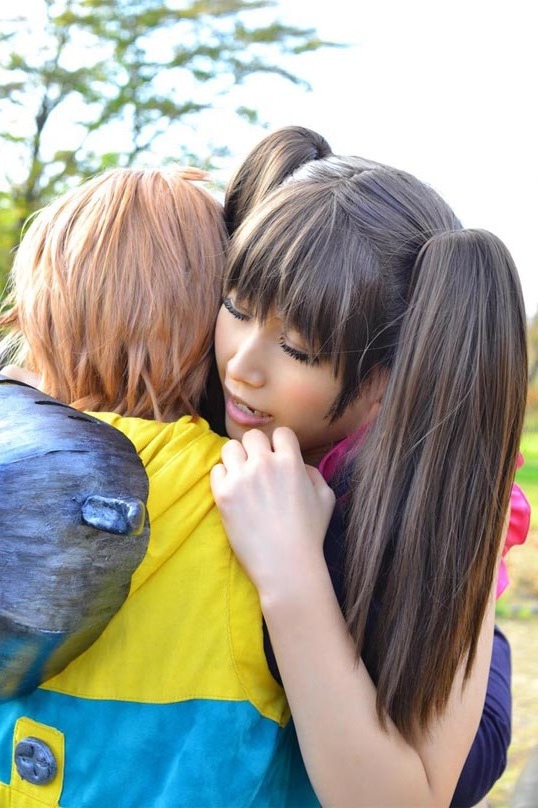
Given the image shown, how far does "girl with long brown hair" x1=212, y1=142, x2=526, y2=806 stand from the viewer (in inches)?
53.9

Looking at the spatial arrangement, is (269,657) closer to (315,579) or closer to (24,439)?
(315,579)

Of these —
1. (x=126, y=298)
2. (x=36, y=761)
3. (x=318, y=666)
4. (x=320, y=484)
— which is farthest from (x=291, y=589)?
(x=126, y=298)

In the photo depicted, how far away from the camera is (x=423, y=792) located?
1.41 m

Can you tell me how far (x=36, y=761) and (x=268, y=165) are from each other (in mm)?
1122

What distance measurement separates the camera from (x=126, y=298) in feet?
5.22

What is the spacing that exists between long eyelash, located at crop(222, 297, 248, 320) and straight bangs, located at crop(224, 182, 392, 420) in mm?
22

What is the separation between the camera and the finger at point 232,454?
1460 millimetres

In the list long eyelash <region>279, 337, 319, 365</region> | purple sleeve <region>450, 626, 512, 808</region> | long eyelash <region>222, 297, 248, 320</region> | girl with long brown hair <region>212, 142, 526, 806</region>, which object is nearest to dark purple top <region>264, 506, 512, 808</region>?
purple sleeve <region>450, 626, 512, 808</region>

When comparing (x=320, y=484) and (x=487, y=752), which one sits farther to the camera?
(x=487, y=752)

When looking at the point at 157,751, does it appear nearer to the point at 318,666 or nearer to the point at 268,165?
the point at 318,666

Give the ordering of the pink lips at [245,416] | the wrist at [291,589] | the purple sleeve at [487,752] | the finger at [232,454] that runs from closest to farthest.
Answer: the wrist at [291,589] < the finger at [232,454] < the pink lips at [245,416] < the purple sleeve at [487,752]

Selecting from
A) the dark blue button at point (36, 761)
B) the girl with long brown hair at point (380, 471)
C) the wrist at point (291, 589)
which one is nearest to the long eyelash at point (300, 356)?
the girl with long brown hair at point (380, 471)

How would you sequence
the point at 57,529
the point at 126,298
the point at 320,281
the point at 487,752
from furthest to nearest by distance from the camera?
1. the point at 487,752
2. the point at 126,298
3. the point at 320,281
4. the point at 57,529

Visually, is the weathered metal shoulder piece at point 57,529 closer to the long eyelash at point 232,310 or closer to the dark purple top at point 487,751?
the long eyelash at point 232,310
